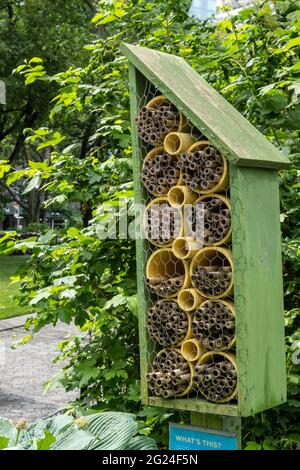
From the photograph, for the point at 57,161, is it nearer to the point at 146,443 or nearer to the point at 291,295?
the point at 291,295

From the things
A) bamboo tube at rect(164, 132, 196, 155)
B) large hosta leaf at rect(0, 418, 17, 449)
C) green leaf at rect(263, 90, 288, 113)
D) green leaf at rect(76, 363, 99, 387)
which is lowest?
large hosta leaf at rect(0, 418, 17, 449)

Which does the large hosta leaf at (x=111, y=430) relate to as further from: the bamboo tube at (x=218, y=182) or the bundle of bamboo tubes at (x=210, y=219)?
the bamboo tube at (x=218, y=182)

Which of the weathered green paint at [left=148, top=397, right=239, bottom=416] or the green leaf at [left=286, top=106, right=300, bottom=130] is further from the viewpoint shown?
the green leaf at [left=286, top=106, right=300, bottom=130]

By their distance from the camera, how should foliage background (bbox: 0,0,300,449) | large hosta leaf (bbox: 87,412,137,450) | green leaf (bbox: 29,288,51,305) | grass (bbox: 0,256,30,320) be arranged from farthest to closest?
grass (bbox: 0,256,30,320)
foliage background (bbox: 0,0,300,449)
green leaf (bbox: 29,288,51,305)
large hosta leaf (bbox: 87,412,137,450)

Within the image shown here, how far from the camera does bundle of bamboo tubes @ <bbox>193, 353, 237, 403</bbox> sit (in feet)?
9.27

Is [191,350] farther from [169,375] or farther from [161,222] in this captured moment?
[161,222]

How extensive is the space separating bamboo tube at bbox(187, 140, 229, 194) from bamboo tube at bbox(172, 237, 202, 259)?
210mm

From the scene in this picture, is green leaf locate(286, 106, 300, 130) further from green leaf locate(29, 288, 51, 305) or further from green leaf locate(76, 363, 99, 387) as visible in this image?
green leaf locate(76, 363, 99, 387)

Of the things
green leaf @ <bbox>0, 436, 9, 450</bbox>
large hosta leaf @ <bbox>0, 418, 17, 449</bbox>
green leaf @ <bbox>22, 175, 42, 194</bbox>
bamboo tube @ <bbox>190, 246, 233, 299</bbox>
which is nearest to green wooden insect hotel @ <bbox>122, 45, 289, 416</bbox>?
bamboo tube @ <bbox>190, 246, 233, 299</bbox>

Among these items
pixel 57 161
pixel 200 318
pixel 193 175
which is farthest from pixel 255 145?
pixel 57 161

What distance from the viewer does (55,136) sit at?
4.33m

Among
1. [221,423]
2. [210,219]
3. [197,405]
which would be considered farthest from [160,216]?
[221,423]

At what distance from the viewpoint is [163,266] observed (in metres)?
3.16

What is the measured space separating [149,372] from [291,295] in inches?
51.5
